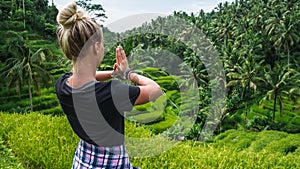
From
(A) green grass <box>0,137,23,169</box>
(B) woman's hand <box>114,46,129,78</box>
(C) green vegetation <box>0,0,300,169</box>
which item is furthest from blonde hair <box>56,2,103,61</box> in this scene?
(C) green vegetation <box>0,0,300,169</box>

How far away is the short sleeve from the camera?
4.15 ft

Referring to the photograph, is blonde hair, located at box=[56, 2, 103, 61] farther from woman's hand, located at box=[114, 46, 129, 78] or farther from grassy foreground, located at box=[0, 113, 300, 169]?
grassy foreground, located at box=[0, 113, 300, 169]

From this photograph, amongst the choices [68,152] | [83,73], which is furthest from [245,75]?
[83,73]

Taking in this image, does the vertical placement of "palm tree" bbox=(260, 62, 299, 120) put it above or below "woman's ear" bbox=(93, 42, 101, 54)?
below

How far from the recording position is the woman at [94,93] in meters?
1.27

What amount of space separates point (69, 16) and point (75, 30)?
0.26ft

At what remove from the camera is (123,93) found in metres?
1.27

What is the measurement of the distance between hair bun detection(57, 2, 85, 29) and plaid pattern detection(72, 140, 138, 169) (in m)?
0.51

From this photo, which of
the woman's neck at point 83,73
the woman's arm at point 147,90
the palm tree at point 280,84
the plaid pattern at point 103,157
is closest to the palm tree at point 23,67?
the palm tree at point 280,84

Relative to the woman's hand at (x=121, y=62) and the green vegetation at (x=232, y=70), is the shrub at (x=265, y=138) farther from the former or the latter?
the woman's hand at (x=121, y=62)

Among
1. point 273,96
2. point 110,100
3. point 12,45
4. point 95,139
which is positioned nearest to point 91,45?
point 110,100

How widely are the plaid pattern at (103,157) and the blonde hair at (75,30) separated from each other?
403 millimetres

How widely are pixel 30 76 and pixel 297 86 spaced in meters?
21.9

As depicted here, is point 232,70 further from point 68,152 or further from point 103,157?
point 103,157
